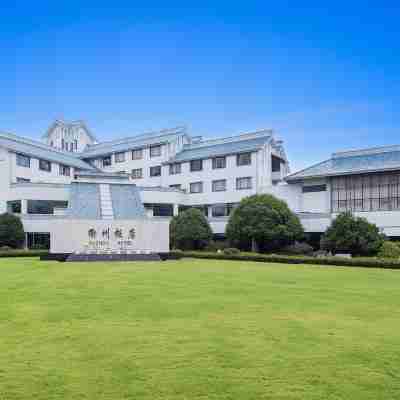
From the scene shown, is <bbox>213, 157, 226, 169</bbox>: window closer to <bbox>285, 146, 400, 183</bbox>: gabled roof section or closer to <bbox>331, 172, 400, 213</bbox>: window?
<bbox>285, 146, 400, 183</bbox>: gabled roof section

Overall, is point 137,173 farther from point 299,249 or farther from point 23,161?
point 299,249

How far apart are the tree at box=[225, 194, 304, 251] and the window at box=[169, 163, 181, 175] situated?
14256 millimetres

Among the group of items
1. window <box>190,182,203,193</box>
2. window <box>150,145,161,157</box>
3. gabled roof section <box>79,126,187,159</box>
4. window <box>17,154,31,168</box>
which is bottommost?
window <box>190,182,203,193</box>

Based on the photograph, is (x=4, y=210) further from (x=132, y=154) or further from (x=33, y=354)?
(x=33, y=354)

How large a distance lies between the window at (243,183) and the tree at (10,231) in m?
22.6

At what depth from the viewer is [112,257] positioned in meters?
31.8

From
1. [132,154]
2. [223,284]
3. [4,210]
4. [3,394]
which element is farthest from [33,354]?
[132,154]

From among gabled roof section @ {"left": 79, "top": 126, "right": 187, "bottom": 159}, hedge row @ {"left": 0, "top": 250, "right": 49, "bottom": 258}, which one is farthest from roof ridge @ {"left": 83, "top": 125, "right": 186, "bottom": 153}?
hedge row @ {"left": 0, "top": 250, "right": 49, "bottom": 258}

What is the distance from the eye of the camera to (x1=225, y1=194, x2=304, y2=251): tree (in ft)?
A: 126

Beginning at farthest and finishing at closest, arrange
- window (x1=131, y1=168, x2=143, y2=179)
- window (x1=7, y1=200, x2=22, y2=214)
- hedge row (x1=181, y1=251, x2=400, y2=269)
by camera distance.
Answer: window (x1=131, y1=168, x2=143, y2=179) → window (x1=7, y1=200, x2=22, y2=214) → hedge row (x1=181, y1=251, x2=400, y2=269)

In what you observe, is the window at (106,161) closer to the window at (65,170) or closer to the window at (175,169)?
the window at (65,170)

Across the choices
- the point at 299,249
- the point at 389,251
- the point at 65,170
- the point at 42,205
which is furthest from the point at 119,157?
the point at 389,251

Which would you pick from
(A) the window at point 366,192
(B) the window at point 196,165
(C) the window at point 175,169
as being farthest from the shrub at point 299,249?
(C) the window at point 175,169

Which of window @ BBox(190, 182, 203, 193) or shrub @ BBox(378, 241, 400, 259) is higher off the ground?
window @ BBox(190, 182, 203, 193)
